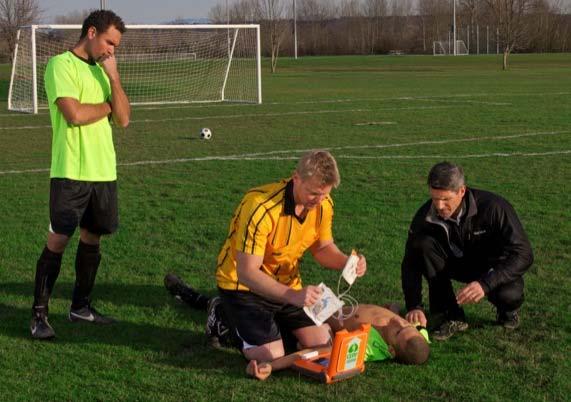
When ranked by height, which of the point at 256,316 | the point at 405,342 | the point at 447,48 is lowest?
the point at 405,342

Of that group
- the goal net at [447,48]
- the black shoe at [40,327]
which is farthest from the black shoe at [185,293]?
the goal net at [447,48]

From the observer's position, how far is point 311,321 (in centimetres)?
573

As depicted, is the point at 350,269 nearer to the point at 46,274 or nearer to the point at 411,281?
the point at 411,281

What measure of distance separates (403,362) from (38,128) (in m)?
16.5

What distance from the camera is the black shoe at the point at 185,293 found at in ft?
21.6

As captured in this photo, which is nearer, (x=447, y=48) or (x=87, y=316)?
(x=87, y=316)

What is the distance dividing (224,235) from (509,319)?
3.52 meters

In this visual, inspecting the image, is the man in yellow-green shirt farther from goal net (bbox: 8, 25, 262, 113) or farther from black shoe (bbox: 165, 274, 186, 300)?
goal net (bbox: 8, 25, 262, 113)

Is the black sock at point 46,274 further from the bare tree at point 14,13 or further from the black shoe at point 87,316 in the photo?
the bare tree at point 14,13

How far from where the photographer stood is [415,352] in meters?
5.39

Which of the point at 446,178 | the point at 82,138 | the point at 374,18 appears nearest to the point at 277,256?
the point at 446,178

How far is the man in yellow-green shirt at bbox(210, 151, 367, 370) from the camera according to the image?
507 centimetres

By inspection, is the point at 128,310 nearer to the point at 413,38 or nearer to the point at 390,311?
the point at 390,311

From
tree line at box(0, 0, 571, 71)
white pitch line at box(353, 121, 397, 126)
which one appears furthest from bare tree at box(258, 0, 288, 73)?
white pitch line at box(353, 121, 397, 126)
